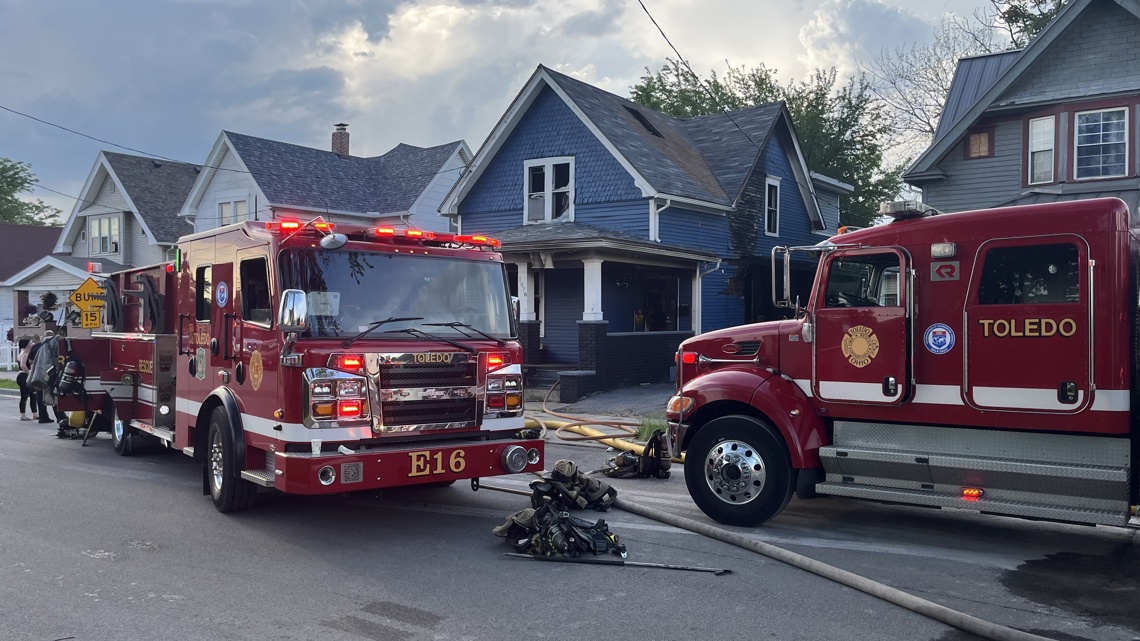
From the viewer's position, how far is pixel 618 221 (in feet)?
72.4

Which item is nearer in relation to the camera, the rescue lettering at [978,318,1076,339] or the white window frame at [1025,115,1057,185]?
the rescue lettering at [978,318,1076,339]

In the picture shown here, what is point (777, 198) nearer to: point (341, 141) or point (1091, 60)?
point (1091, 60)

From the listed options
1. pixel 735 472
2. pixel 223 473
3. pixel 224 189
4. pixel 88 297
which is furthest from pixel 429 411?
pixel 224 189

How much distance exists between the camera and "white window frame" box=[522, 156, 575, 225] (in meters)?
23.0

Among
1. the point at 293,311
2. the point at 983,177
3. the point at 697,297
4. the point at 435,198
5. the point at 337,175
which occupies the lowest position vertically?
the point at 293,311

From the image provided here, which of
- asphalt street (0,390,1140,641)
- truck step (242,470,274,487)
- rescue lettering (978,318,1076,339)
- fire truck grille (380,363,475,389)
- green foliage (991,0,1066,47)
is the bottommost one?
asphalt street (0,390,1140,641)

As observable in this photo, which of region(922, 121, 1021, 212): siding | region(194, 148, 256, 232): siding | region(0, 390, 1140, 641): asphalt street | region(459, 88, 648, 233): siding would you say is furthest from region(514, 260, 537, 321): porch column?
region(194, 148, 256, 232): siding

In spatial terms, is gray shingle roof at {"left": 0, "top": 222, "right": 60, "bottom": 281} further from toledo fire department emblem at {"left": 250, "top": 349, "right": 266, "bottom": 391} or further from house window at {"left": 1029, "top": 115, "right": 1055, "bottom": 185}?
house window at {"left": 1029, "top": 115, "right": 1055, "bottom": 185}

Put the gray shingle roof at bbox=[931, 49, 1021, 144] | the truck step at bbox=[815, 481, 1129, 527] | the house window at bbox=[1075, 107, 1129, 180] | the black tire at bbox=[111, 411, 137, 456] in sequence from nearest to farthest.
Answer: the truck step at bbox=[815, 481, 1129, 527] → the black tire at bbox=[111, 411, 137, 456] → the house window at bbox=[1075, 107, 1129, 180] → the gray shingle roof at bbox=[931, 49, 1021, 144]

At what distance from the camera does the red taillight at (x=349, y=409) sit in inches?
280

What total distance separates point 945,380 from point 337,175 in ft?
99.3

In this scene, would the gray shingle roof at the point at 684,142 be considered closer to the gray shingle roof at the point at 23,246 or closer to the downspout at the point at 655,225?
the downspout at the point at 655,225

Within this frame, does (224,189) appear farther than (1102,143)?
Yes

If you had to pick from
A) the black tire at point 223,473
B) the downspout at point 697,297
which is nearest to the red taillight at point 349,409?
the black tire at point 223,473
